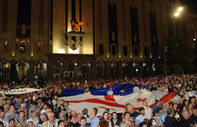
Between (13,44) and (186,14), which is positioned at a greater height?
(186,14)

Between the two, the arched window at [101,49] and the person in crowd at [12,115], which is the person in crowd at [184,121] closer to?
the person in crowd at [12,115]

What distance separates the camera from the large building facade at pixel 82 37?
106 ft

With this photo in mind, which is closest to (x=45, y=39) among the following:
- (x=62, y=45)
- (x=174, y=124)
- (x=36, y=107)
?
(x=62, y=45)

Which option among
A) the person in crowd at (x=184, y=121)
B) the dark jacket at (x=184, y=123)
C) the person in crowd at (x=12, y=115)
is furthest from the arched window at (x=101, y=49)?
the dark jacket at (x=184, y=123)

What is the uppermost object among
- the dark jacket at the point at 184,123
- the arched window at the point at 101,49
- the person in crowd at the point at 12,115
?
the arched window at the point at 101,49

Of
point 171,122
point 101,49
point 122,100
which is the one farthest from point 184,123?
point 101,49

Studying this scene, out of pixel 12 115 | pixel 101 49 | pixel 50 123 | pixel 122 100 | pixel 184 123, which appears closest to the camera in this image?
pixel 50 123

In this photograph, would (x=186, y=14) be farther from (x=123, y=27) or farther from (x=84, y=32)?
(x=84, y=32)

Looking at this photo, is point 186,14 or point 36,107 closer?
point 36,107

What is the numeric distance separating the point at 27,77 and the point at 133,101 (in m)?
27.3

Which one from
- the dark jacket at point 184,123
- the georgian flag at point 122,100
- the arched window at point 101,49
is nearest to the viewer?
the dark jacket at point 184,123

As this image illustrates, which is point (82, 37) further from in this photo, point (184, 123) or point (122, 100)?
point (184, 123)

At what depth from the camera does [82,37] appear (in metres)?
37.2

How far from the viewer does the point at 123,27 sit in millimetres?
41031
